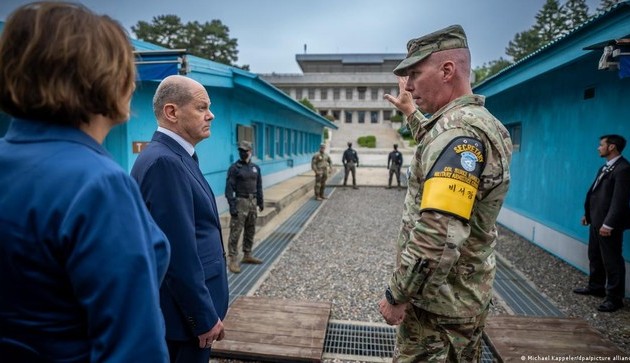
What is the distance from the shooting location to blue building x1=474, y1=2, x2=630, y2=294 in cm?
466

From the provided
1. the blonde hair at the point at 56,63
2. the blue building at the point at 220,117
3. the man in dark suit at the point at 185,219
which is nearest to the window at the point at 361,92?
the blue building at the point at 220,117

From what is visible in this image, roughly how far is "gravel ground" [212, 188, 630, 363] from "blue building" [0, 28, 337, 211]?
268cm

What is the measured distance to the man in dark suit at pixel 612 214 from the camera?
423 cm

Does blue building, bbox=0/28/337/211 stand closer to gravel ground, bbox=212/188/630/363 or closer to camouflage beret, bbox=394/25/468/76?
camouflage beret, bbox=394/25/468/76

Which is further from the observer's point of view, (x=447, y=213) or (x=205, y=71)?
(x=205, y=71)

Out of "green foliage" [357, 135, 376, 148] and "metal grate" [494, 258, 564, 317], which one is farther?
"green foliage" [357, 135, 376, 148]

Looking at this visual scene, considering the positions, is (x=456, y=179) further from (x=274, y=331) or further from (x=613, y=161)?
(x=613, y=161)

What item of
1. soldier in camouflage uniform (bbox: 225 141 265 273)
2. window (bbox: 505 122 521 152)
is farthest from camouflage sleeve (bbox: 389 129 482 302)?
window (bbox: 505 122 521 152)

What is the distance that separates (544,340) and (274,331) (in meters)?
2.46

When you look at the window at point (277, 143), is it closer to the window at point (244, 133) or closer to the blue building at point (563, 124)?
the window at point (244, 133)

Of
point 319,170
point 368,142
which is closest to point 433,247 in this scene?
point 319,170

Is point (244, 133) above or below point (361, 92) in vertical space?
below

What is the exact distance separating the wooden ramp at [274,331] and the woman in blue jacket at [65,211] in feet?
7.78

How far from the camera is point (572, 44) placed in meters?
4.80
